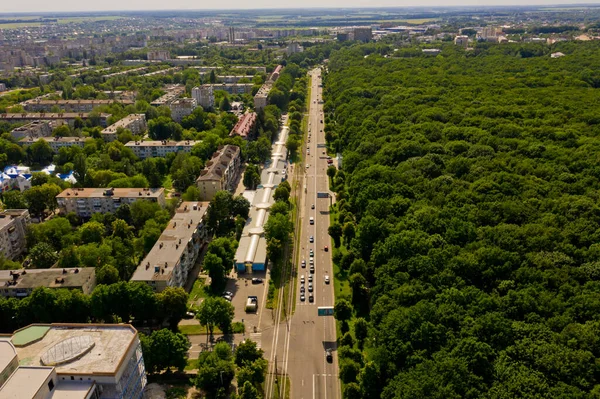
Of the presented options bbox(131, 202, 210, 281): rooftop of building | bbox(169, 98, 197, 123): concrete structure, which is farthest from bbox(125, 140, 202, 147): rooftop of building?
bbox(131, 202, 210, 281): rooftop of building

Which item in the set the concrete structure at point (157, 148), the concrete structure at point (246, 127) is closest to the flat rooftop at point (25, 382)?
the concrete structure at point (157, 148)

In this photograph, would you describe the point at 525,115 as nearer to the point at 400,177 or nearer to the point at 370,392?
the point at 400,177

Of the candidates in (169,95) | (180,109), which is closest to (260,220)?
(180,109)

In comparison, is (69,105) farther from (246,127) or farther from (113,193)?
(113,193)

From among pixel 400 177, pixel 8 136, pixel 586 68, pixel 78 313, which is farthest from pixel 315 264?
pixel 586 68

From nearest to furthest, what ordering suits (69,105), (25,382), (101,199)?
(25,382), (101,199), (69,105)
